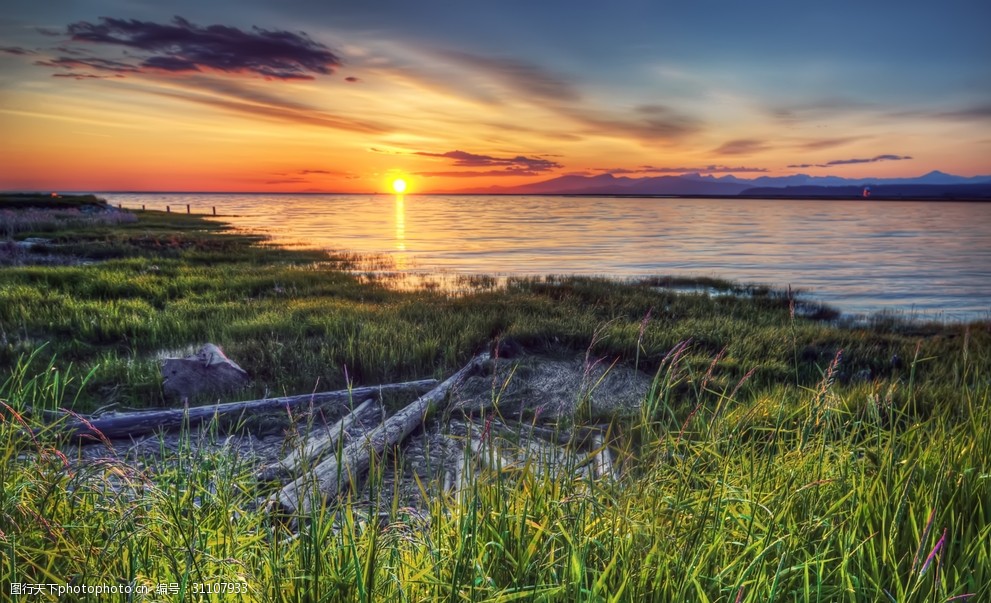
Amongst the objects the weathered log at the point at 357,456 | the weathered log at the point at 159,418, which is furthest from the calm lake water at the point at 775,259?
the weathered log at the point at 159,418

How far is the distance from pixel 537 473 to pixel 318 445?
2.64 m

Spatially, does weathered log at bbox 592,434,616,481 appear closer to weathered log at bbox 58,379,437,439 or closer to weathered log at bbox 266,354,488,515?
weathered log at bbox 266,354,488,515

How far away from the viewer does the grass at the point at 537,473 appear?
236 cm

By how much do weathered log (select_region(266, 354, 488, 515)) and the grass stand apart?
214mm

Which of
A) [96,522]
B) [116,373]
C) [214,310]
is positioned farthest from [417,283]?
[96,522]

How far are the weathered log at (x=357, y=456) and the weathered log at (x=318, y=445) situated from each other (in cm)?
12

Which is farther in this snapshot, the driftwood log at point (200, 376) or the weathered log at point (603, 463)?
the driftwood log at point (200, 376)

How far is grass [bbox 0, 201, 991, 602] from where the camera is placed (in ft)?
7.73

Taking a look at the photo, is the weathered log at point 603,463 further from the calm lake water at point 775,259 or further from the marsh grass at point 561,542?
the calm lake water at point 775,259

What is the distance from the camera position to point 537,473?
324cm

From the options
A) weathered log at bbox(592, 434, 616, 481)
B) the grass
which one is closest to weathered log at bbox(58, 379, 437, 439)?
the grass

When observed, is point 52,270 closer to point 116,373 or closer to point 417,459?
point 116,373

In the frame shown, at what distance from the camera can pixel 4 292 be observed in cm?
1291

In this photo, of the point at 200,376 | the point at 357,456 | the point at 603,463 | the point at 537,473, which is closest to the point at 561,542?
the point at 537,473
